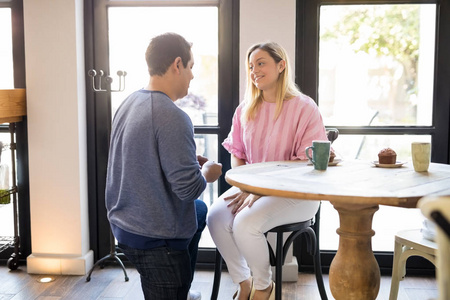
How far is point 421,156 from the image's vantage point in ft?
6.60

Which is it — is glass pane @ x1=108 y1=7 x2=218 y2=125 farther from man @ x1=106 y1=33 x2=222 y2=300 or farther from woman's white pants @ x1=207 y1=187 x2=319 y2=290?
man @ x1=106 y1=33 x2=222 y2=300

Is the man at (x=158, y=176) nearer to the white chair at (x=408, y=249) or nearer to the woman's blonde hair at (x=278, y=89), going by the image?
the woman's blonde hair at (x=278, y=89)

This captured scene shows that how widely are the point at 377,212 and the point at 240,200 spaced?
1.17 metres

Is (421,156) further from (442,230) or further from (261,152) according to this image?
(442,230)

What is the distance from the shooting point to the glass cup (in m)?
2.00

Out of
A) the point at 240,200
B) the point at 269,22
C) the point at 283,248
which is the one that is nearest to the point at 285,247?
the point at 283,248

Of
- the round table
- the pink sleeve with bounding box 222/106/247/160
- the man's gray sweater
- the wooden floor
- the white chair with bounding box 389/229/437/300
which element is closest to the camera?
the round table

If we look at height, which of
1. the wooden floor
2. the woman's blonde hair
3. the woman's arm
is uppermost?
the woman's blonde hair

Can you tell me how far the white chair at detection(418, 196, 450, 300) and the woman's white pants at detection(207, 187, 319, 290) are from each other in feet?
4.15

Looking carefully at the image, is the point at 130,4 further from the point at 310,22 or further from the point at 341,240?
the point at 341,240

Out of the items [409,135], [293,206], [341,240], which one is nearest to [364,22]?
[409,135]

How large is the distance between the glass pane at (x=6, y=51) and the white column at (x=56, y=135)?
262 mm

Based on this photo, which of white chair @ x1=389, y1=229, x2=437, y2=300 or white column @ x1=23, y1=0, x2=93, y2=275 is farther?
white column @ x1=23, y1=0, x2=93, y2=275

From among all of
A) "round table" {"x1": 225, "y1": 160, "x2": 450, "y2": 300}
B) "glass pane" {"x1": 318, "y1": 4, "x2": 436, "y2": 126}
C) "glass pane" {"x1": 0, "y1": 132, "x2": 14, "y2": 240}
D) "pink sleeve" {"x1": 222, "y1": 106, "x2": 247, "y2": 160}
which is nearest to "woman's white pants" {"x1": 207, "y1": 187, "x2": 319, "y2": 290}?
"round table" {"x1": 225, "y1": 160, "x2": 450, "y2": 300}
